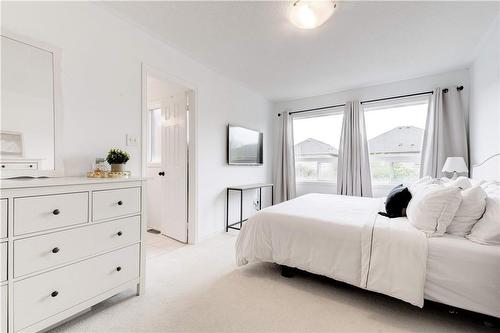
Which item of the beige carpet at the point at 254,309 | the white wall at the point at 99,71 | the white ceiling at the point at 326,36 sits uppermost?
the white ceiling at the point at 326,36

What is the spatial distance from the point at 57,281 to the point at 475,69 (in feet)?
15.7

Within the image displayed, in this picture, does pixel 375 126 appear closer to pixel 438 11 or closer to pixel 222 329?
pixel 438 11

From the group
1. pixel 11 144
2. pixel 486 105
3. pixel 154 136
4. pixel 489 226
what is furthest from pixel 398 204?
pixel 154 136

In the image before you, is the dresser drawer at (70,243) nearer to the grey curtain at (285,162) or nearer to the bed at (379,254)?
the bed at (379,254)

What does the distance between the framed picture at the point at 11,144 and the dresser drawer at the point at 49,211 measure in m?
0.56

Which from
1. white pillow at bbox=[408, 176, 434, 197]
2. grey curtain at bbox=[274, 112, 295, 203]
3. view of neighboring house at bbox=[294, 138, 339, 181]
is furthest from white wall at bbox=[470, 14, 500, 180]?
grey curtain at bbox=[274, 112, 295, 203]

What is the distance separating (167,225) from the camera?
337 centimetres

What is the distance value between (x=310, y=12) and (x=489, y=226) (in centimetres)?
206

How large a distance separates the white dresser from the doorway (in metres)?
1.31

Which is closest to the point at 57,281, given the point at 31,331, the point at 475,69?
the point at 31,331

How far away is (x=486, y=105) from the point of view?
2537mm

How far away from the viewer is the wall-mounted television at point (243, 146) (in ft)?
12.1

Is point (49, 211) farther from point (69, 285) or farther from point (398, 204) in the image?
point (398, 204)

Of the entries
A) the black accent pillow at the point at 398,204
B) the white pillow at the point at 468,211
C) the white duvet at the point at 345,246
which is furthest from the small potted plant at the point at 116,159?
the white pillow at the point at 468,211
